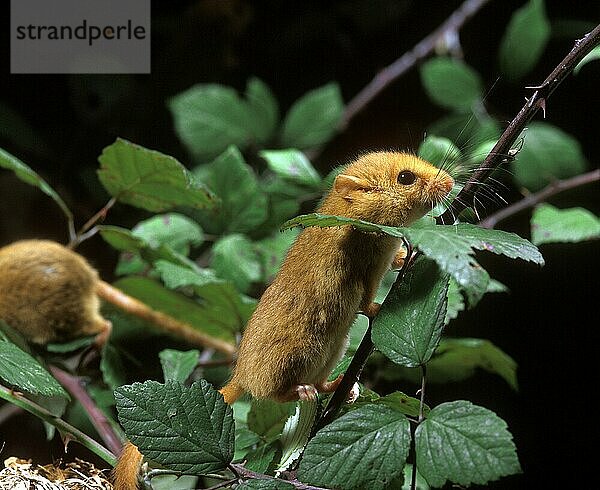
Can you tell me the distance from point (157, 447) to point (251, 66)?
2.06m

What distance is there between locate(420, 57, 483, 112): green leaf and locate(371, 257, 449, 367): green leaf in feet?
4.70

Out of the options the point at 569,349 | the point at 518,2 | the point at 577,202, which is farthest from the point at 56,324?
the point at 518,2

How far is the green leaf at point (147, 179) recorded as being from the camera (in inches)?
52.6

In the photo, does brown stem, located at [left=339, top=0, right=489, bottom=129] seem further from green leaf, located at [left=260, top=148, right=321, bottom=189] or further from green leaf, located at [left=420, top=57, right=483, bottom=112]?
green leaf, located at [left=260, top=148, right=321, bottom=189]

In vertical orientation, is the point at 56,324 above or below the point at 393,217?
below

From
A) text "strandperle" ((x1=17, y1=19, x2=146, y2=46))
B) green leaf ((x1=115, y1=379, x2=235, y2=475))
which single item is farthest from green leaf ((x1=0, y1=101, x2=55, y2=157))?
green leaf ((x1=115, y1=379, x2=235, y2=475))

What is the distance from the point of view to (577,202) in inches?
86.6

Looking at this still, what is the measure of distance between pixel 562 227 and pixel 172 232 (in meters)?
0.84

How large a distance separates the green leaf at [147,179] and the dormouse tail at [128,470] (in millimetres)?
541

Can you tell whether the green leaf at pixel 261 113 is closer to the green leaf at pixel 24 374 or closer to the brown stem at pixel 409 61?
the brown stem at pixel 409 61

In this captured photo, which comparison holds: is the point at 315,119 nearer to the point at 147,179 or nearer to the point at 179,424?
the point at 147,179

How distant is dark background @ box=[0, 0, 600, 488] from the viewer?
2.02 m

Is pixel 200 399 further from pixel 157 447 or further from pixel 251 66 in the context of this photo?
pixel 251 66

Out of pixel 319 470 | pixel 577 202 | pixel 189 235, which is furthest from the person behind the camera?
pixel 577 202
